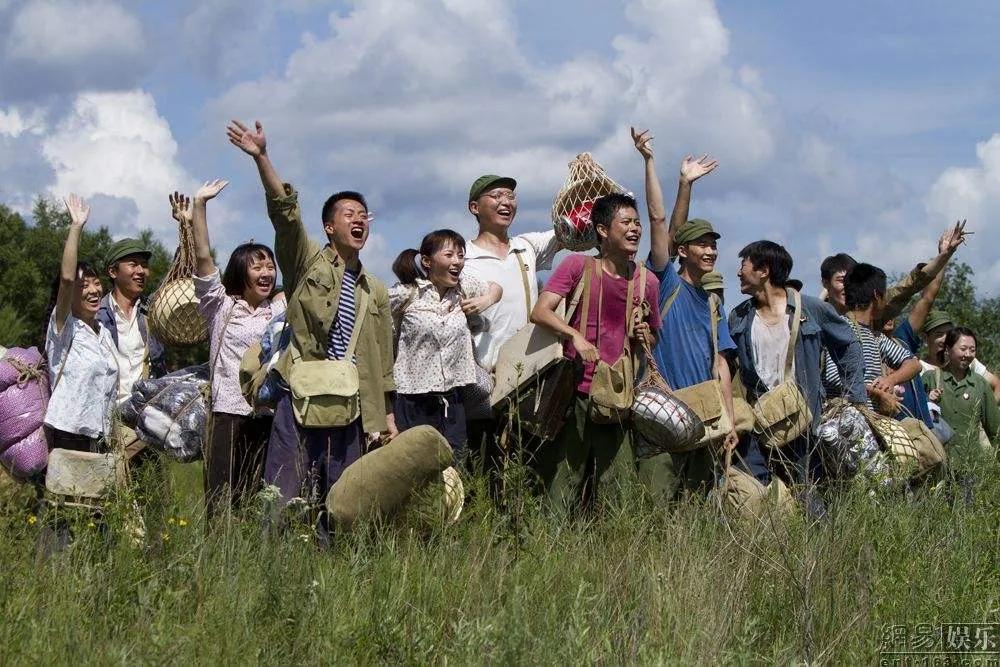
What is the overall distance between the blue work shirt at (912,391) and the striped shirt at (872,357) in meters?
0.17

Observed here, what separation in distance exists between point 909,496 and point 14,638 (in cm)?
417

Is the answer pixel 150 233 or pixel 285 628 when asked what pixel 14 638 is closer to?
pixel 285 628

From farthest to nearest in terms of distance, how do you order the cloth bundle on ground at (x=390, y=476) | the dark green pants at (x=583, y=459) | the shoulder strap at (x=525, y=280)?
1. the shoulder strap at (x=525, y=280)
2. the dark green pants at (x=583, y=459)
3. the cloth bundle on ground at (x=390, y=476)

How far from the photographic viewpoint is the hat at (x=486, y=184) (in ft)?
24.4

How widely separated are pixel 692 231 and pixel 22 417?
12.7 feet

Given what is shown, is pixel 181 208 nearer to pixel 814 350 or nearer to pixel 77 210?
pixel 77 210

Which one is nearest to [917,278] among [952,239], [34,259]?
[952,239]

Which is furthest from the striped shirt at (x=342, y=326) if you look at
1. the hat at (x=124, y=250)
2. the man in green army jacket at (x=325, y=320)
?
the hat at (x=124, y=250)

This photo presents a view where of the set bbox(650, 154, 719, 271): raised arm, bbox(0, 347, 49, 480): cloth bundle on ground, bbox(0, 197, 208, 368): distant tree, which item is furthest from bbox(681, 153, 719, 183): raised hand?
bbox(0, 197, 208, 368): distant tree

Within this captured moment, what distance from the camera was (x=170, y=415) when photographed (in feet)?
22.3

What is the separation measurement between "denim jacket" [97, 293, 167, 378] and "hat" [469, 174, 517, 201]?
2.13 m

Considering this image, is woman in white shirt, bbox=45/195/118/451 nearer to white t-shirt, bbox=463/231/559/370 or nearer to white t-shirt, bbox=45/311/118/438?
white t-shirt, bbox=45/311/118/438

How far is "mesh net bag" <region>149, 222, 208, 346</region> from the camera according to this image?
23.5ft

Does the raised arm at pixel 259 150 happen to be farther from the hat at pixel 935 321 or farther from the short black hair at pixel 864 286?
the hat at pixel 935 321
